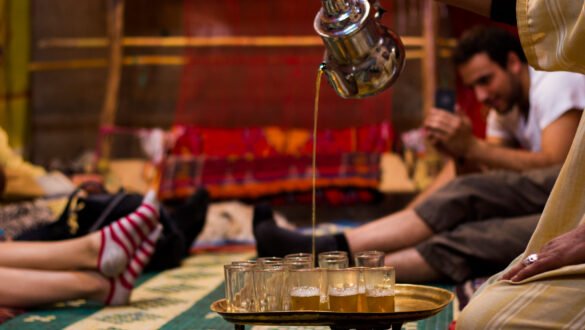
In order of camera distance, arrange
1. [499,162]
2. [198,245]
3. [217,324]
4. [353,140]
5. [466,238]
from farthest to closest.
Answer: [353,140], [198,245], [499,162], [466,238], [217,324]

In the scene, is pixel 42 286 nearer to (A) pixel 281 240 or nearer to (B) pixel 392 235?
(A) pixel 281 240

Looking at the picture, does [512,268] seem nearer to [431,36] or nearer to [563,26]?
[563,26]

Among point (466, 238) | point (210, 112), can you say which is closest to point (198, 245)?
point (210, 112)

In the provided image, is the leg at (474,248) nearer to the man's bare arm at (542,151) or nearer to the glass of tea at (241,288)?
the man's bare arm at (542,151)

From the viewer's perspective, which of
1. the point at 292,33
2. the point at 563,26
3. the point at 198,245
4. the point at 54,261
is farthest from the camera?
the point at 292,33

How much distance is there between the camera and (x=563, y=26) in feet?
4.23

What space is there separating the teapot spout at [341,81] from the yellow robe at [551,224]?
0.91 feet

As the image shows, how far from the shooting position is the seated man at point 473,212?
232 centimetres

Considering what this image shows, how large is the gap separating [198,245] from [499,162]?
4.45ft

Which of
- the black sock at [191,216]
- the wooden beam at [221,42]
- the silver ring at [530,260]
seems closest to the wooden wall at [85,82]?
the wooden beam at [221,42]

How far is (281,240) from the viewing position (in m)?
2.44

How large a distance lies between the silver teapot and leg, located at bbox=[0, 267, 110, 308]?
0.99m

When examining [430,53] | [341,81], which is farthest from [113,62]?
[341,81]

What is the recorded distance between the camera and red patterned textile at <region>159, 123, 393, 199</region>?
446 cm
